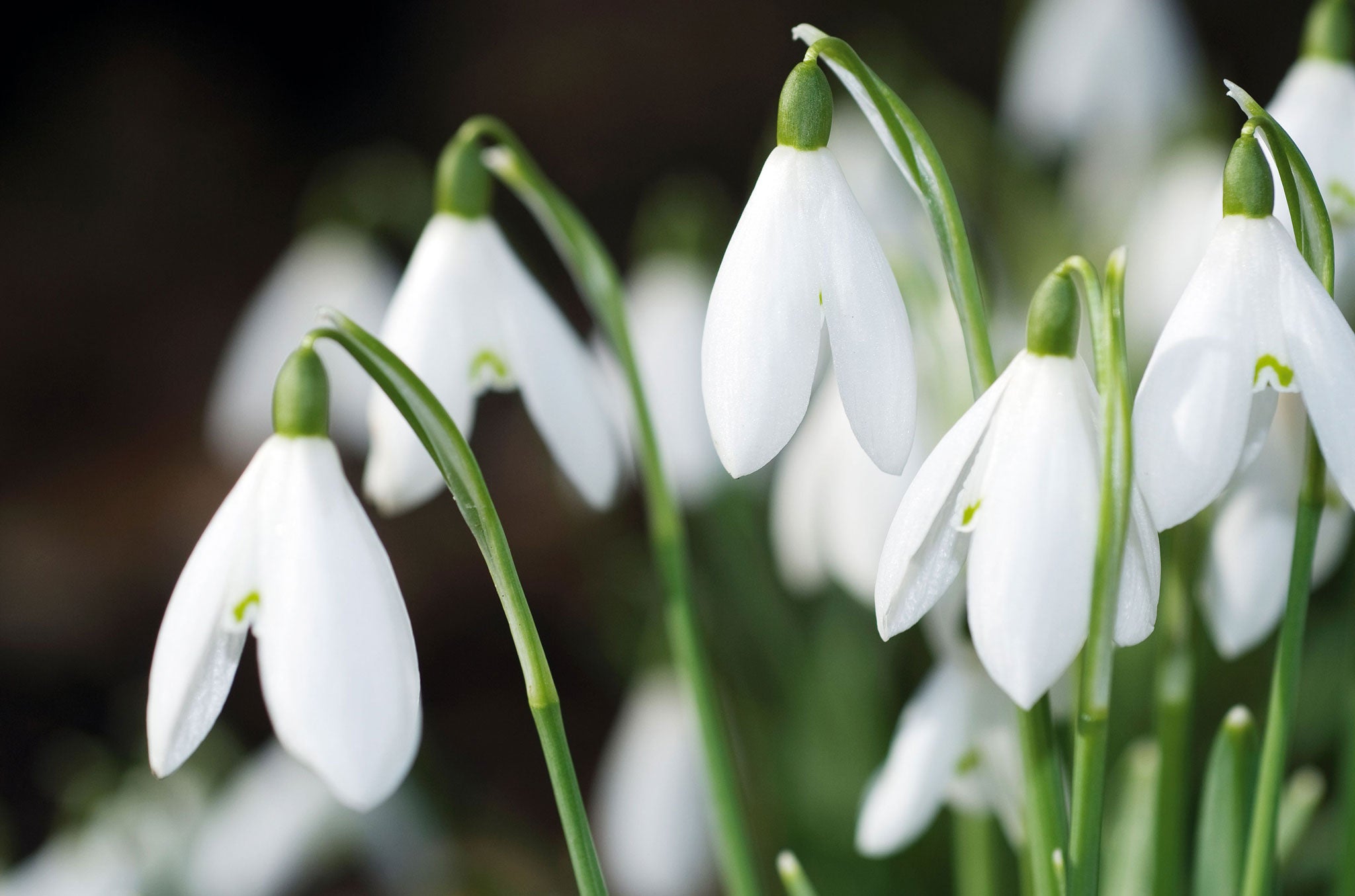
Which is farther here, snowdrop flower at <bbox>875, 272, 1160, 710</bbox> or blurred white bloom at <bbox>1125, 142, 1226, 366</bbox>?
blurred white bloom at <bbox>1125, 142, 1226, 366</bbox>

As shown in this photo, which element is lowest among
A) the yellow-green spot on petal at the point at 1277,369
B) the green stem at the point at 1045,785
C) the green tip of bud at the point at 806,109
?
the green stem at the point at 1045,785

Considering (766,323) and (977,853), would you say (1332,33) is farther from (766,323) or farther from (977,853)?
(977,853)

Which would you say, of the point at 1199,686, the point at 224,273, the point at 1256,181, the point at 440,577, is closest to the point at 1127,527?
the point at 1256,181

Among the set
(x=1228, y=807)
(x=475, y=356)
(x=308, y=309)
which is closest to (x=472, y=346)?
(x=475, y=356)

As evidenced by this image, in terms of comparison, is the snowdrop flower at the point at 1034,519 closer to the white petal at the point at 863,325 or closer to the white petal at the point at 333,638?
the white petal at the point at 863,325

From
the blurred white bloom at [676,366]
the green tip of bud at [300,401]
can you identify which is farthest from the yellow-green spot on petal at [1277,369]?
the blurred white bloom at [676,366]

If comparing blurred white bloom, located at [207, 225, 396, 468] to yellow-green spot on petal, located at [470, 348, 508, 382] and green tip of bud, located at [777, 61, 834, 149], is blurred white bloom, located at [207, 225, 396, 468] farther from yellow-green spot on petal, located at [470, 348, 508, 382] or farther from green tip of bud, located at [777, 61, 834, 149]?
green tip of bud, located at [777, 61, 834, 149]

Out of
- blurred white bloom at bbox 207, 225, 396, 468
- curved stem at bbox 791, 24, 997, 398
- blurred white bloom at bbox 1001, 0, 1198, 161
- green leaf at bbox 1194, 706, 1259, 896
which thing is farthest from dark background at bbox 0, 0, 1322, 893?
curved stem at bbox 791, 24, 997, 398
